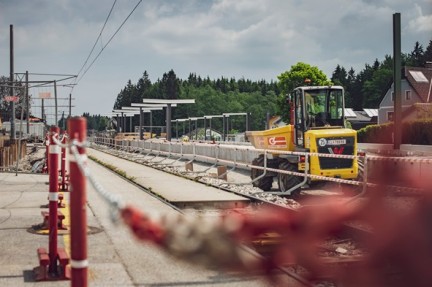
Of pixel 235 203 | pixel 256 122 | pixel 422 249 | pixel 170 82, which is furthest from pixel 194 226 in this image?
pixel 170 82

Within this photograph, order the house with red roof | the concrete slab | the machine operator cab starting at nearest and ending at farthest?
1. the house with red roof
2. the concrete slab
3. the machine operator cab

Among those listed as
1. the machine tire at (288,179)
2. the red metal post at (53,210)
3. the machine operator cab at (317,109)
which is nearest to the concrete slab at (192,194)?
the machine tire at (288,179)

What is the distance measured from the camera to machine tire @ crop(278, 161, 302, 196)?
14.7 m

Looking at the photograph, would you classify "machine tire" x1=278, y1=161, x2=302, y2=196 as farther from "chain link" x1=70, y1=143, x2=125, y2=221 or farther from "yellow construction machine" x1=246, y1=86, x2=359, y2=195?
"chain link" x1=70, y1=143, x2=125, y2=221

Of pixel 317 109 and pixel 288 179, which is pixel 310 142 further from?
pixel 317 109

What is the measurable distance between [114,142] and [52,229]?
52.6m

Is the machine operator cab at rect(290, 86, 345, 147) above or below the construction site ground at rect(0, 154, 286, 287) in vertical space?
above

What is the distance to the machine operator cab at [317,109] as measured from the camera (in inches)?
614

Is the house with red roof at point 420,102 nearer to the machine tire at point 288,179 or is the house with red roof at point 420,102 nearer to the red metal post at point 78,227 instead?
the red metal post at point 78,227

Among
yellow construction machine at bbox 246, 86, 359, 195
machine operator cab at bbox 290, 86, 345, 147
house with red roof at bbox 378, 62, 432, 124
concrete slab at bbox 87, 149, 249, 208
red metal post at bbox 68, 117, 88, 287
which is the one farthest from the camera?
machine operator cab at bbox 290, 86, 345, 147

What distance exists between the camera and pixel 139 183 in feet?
57.6

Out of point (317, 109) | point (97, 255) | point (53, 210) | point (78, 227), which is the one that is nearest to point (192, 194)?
point (317, 109)

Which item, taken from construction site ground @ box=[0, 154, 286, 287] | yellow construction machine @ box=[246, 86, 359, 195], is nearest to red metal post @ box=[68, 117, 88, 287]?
construction site ground @ box=[0, 154, 286, 287]

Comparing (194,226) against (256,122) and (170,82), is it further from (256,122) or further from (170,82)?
(170,82)
